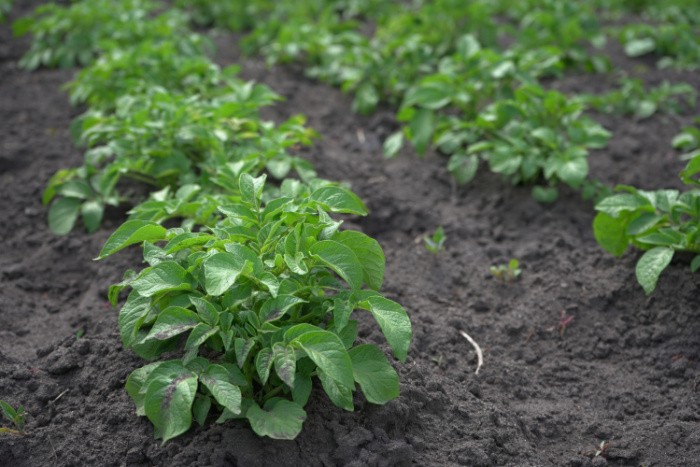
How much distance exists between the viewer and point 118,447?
2227 millimetres

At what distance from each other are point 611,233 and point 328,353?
5.23 feet

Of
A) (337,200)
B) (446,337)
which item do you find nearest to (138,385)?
A: (337,200)

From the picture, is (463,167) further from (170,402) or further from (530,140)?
(170,402)

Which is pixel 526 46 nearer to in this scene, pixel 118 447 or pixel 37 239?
pixel 37 239

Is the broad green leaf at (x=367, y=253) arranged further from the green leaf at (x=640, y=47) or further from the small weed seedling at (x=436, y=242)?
the green leaf at (x=640, y=47)

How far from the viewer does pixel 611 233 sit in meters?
3.13

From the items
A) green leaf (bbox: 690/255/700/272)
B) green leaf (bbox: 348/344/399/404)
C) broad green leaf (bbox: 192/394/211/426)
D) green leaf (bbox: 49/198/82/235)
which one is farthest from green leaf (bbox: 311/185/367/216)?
green leaf (bbox: 49/198/82/235)

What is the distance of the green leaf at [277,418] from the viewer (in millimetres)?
2029

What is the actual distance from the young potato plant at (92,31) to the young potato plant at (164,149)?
1.46 metres

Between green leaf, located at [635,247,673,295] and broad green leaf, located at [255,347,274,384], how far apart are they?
1517 millimetres

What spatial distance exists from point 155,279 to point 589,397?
1.56 metres

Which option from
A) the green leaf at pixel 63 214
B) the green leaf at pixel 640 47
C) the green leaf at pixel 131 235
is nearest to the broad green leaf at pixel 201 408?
the green leaf at pixel 131 235

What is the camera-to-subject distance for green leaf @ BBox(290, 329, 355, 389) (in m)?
2.01

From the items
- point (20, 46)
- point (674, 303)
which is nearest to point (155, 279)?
point (674, 303)
